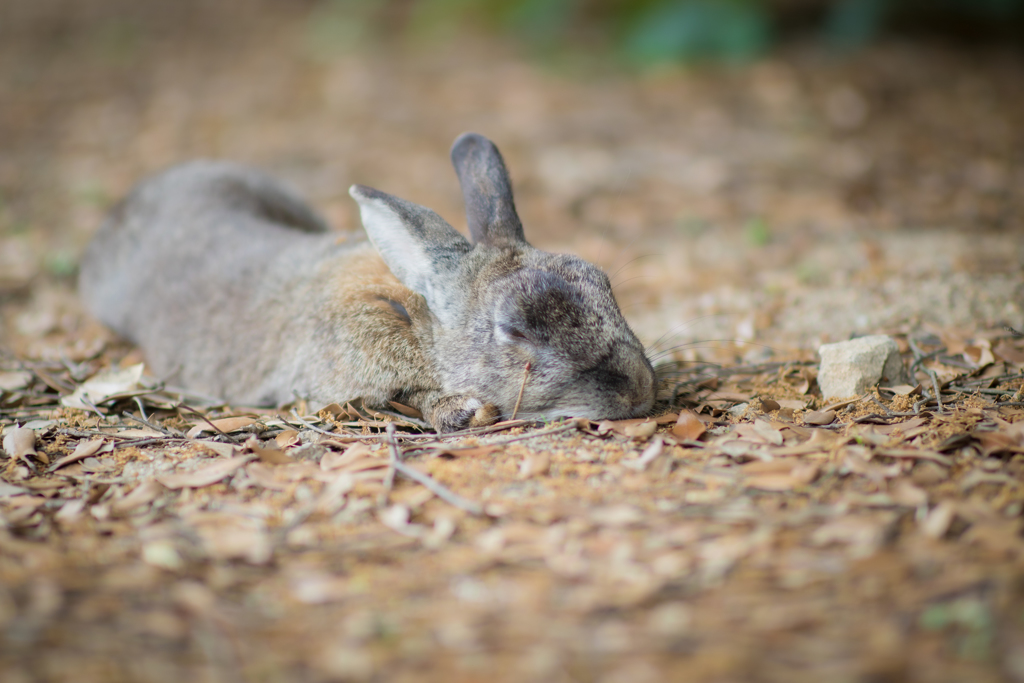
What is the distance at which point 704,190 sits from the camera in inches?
296

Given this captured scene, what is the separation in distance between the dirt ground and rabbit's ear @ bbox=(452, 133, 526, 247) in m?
1.19

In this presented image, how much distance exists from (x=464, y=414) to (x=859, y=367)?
206 cm

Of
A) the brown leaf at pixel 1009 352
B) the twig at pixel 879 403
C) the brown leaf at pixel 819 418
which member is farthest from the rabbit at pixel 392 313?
the brown leaf at pixel 1009 352

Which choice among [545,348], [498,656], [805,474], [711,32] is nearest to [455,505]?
[498,656]

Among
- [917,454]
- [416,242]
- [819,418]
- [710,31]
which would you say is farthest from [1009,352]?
[710,31]

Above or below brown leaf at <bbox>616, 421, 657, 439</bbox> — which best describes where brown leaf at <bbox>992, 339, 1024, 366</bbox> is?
below

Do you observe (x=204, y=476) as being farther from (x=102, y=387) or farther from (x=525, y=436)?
(x=102, y=387)

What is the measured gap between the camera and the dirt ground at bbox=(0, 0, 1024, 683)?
81.6 inches

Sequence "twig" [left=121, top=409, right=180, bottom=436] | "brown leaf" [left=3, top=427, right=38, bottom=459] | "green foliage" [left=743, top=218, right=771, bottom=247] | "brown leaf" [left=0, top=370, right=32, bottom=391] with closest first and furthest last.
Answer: "brown leaf" [left=3, top=427, right=38, bottom=459]
"twig" [left=121, top=409, right=180, bottom=436]
"brown leaf" [left=0, top=370, right=32, bottom=391]
"green foliage" [left=743, top=218, right=771, bottom=247]

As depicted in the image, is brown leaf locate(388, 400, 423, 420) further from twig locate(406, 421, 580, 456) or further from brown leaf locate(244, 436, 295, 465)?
brown leaf locate(244, 436, 295, 465)

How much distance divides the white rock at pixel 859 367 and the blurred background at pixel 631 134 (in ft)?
2.42

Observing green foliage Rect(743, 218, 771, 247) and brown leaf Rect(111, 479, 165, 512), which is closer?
brown leaf Rect(111, 479, 165, 512)

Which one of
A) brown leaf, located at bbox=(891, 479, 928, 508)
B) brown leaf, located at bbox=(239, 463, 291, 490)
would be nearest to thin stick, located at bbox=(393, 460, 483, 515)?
brown leaf, located at bbox=(239, 463, 291, 490)

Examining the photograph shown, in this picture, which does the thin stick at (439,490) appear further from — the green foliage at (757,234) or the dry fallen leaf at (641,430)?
the green foliage at (757,234)
